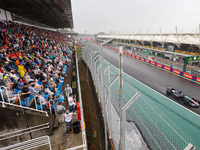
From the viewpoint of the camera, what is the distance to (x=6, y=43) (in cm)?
1000

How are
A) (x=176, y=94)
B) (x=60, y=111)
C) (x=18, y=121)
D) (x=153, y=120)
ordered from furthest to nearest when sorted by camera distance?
(x=176, y=94) < (x=153, y=120) < (x=60, y=111) < (x=18, y=121)

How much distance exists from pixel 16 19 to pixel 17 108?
21890 millimetres

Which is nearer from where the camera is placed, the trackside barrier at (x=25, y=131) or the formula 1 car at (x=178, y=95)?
the trackside barrier at (x=25, y=131)

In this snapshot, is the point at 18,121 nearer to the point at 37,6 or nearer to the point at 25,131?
the point at 25,131

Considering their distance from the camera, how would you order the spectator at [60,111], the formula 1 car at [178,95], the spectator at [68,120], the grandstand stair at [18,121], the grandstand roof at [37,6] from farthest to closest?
the grandstand roof at [37,6], the formula 1 car at [178,95], the spectator at [60,111], the spectator at [68,120], the grandstand stair at [18,121]

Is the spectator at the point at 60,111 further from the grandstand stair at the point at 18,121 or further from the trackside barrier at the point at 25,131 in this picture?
the trackside barrier at the point at 25,131

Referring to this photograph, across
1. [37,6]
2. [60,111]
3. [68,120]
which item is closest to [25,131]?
[60,111]

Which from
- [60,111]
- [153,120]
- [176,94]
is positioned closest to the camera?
[60,111]

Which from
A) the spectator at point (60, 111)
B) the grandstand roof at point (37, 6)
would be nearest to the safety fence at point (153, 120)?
the spectator at point (60, 111)

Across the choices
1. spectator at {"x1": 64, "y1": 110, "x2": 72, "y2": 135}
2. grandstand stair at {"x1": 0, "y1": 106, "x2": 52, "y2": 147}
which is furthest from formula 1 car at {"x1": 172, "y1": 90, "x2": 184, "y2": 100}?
grandstand stair at {"x1": 0, "y1": 106, "x2": 52, "y2": 147}

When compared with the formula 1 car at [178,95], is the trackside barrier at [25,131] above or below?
above

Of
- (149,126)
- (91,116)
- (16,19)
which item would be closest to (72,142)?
(91,116)

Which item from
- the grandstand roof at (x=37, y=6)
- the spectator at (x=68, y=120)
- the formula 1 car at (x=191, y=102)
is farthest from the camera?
the grandstand roof at (x=37, y=6)

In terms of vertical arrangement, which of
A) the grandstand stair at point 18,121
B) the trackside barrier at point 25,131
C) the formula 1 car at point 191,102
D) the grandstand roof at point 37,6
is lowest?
the formula 1 car at point 191,102
